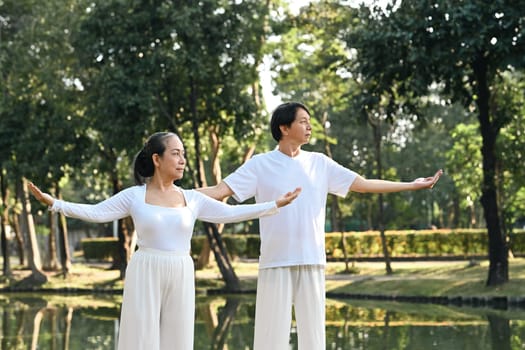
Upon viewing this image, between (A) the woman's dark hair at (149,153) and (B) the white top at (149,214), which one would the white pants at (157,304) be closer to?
(B) the white top at (149,214)

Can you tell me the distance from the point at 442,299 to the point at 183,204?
16586 millimetres

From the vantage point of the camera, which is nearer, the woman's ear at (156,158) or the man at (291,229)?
the woman's ear at (156,158)

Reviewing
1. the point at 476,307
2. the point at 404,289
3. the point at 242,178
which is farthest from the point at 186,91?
the point at 242,178

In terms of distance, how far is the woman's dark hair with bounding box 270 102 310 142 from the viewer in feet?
22.9

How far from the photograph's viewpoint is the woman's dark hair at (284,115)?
6.99 m

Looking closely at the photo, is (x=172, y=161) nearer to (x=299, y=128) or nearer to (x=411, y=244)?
(x=299, y=128)

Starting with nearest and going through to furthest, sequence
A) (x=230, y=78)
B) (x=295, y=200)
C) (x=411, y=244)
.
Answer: (x=295, y=200)
(x=230, y=78)
(x=411, y=244)

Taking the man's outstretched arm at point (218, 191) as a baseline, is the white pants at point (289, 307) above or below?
below

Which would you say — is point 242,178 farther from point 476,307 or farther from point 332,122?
point 332,122

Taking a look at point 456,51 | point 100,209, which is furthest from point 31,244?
point 100,209

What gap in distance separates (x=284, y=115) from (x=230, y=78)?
817 inches

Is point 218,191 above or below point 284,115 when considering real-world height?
below

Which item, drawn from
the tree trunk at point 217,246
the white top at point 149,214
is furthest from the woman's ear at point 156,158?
the tree trunk at point 217,246

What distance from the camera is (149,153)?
6.66 m
